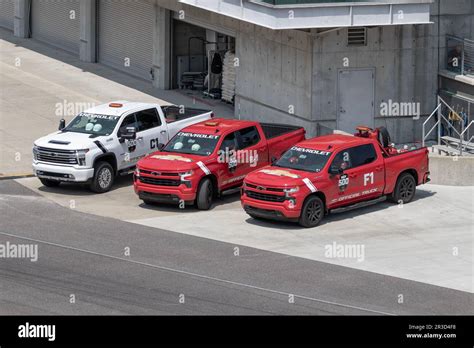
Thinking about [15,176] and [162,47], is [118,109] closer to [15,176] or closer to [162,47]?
[15,176]

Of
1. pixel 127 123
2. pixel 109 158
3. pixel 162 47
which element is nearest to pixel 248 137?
pixel 127 123

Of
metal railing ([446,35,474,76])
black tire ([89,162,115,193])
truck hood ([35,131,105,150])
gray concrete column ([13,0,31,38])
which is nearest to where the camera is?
truck hood ([35,131,105,150])

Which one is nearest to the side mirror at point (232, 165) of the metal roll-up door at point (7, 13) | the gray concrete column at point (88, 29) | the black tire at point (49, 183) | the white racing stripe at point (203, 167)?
the white racing stripe at point (203, 167)

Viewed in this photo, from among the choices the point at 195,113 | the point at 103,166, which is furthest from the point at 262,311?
the point at 195,113

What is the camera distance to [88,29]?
138 ft

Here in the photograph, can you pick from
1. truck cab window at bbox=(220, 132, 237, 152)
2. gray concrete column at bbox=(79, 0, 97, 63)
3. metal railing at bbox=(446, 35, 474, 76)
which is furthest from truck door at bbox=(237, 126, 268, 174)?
gray concrete column at bbox=(79, 0, 97, 63)

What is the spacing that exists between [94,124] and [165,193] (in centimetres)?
340

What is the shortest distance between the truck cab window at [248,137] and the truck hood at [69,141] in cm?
320

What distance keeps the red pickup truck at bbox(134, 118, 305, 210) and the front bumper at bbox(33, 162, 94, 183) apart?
4.59 ft

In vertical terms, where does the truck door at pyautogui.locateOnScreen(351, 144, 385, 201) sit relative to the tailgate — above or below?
below

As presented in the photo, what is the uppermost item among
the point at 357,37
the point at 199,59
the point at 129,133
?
the point at 357,37

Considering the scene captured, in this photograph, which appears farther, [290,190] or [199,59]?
[199,59]

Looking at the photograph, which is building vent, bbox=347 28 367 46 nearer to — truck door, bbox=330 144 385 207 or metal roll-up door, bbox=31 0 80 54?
truck door, bbox=330 144 385 207

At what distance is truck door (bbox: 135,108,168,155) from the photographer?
1098 inches
